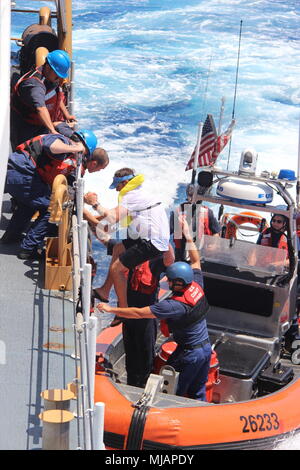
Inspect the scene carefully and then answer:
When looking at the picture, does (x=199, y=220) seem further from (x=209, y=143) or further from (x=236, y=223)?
(x=236, y=223)

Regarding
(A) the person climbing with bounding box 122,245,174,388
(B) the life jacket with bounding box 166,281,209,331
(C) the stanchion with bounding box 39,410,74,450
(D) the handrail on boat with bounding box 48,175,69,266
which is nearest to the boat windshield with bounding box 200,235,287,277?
(A) the person climbing with bounding box 122,245,174,388

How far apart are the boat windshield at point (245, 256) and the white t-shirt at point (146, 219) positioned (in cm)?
180

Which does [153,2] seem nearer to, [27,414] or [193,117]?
[193,117]

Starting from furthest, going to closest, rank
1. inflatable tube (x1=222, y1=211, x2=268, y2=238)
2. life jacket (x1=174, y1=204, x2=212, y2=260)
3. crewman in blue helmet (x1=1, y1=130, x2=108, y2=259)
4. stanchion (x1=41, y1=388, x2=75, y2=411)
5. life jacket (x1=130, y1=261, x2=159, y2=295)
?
1. inflatable tube (x1=222, y1=211, x2=268, y2=238)
2. life jacket (x1=174, y1=204, x2=212, y2=260)
3. life jacket (x1=130, y1=261, x2=159, y2=295)
4. crewman in blue helmet (x1=1, y1=130, x2=108, y2=259)
5. stanchion (x1=41, y1=388, x2=75, y2=411)

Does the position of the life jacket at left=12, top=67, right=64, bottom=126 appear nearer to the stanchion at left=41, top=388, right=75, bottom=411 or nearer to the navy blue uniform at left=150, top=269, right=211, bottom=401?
the navy blue uniform at left=150, top=269, right=211, bottom=401

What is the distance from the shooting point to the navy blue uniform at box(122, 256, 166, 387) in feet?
22.9

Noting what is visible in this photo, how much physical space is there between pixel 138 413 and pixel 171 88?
49.2ft

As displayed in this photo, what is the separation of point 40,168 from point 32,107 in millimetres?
576

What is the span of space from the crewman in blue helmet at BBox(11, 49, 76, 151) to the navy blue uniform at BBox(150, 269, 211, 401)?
1703mm

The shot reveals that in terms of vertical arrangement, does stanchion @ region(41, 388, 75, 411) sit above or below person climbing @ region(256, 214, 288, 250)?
above

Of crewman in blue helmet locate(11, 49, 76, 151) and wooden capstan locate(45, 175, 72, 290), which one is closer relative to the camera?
wooden capstan locate(45, 175, 72, 290)

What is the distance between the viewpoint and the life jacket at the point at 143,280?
22.6ft

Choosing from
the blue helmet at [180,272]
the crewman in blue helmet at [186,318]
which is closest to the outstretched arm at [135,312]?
the crewman in blue helmet at [186,318]

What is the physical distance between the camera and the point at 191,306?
6.42 meters
